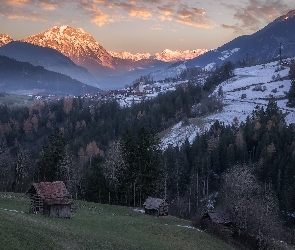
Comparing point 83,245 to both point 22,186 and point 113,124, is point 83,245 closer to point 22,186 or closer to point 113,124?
point 22,186

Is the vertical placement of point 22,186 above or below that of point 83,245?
below

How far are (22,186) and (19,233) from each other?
202 feet

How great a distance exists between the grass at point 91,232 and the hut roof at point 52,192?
8.62 ft

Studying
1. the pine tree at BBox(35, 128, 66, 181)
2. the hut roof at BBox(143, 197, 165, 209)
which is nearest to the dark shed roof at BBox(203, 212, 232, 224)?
the hut roof at BBox(143, 197, 165, 209)

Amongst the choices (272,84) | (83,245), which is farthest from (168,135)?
(83,245)

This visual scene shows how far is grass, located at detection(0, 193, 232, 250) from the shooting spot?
104 feet

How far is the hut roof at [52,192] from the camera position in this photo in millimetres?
48438

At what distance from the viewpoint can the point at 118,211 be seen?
63.1 metres

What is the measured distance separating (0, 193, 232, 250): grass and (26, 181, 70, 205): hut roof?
263 cm

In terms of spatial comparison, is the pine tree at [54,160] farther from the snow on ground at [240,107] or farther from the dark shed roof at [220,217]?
the snow on ground at [240,107]

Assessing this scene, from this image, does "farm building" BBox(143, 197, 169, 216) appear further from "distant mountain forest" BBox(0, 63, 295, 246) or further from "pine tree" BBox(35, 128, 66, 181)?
"pine tree" BBox(35, 128, 66, 181)

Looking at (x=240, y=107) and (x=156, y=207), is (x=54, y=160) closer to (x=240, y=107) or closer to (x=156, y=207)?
(x=156, y=207)

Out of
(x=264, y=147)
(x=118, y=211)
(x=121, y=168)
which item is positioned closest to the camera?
(x=118, y=211)

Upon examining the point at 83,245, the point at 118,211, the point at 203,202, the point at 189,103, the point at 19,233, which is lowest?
the point at 203,202
